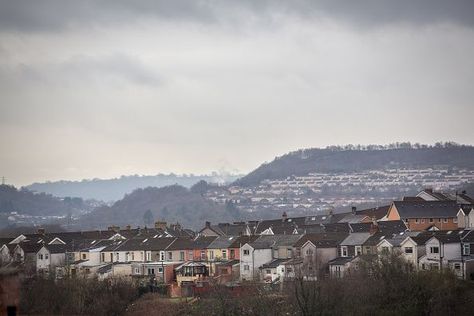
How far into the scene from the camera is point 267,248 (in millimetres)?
66500

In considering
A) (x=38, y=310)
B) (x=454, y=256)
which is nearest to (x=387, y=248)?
(x=454, y=256)

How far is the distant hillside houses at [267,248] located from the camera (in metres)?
59.3

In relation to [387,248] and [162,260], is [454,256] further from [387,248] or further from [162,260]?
[162,260]

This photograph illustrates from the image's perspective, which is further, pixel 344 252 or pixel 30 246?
pixel 30 246

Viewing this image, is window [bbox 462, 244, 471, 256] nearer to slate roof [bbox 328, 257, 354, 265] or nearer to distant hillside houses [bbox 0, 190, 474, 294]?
distant hillside houses [bbox 0, 190, 474, 294]

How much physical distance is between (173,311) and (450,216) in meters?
25.3

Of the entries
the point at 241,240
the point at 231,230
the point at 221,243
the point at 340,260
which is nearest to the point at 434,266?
the point at 340,260

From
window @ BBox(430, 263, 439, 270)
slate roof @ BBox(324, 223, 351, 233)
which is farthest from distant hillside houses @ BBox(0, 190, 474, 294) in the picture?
slate roof @ BBox(324, 223, 351, 233)

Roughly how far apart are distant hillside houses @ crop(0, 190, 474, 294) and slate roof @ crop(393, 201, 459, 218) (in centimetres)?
7

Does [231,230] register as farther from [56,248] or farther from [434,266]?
[434,266]

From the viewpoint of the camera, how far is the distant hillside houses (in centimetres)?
5931

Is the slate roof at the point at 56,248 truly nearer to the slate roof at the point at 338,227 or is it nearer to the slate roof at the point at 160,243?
the slate roof at the point at 160,243

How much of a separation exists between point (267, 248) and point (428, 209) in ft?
46.3

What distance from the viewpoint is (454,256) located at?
5803cm
